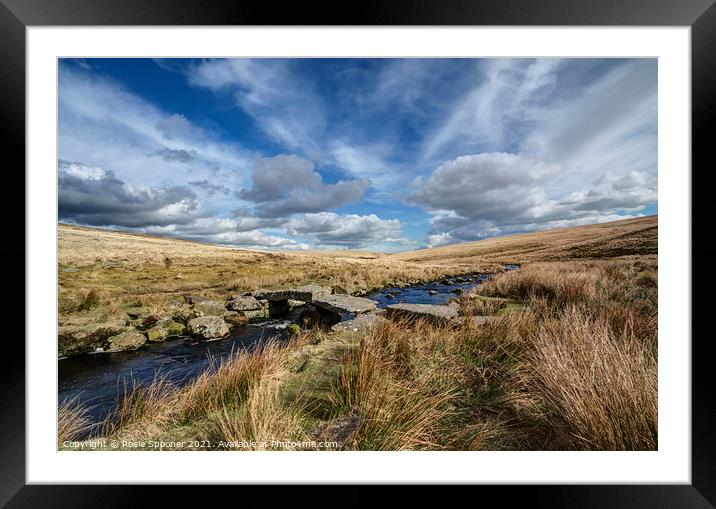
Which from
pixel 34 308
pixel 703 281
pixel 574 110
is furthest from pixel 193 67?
pixel 703 281

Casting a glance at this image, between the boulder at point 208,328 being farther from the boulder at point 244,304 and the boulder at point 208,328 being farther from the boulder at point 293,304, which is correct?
the boulder at point 293,304

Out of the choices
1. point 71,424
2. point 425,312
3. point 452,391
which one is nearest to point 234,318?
point 71,424

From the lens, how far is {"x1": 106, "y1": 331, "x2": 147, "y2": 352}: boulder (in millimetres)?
3358

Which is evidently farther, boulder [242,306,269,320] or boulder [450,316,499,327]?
boulder [242,306,269,320]

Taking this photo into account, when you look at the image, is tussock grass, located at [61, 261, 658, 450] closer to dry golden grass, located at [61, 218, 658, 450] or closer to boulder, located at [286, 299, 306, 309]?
dry golden grass, located at [61, 218, 658, 450]

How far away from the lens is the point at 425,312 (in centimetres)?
316

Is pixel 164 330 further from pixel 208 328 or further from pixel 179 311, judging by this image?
pixel 208 328

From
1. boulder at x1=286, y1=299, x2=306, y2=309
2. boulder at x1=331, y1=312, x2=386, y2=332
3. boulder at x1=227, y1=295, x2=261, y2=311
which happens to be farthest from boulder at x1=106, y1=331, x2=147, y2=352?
boulder at x1=331, y1=312, x2=386, y2=332

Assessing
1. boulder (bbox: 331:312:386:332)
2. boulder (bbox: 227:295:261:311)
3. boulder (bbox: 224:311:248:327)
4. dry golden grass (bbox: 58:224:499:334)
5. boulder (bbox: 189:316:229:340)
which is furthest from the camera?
boulder (bbox: 227:295:261:311)

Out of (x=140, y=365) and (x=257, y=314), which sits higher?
(x=257, y=314)

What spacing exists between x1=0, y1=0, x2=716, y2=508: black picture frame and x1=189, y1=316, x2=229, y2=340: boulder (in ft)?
6.80

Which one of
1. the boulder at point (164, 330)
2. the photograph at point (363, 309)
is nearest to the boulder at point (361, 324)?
the photograph at point (363, 309)

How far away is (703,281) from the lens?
162cm

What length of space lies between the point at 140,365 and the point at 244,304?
1623 millimetres
